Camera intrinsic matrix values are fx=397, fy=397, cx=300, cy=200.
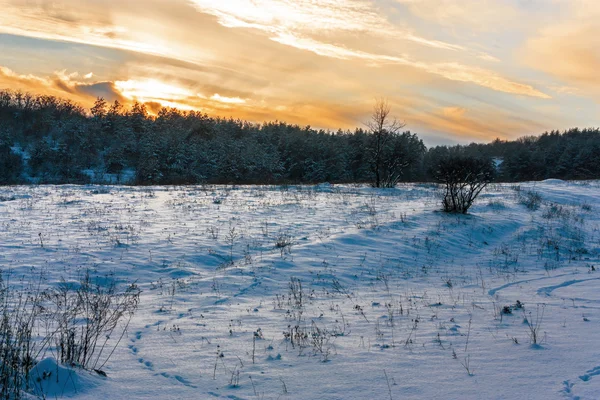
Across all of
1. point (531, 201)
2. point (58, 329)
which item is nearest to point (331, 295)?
point (58, 329)

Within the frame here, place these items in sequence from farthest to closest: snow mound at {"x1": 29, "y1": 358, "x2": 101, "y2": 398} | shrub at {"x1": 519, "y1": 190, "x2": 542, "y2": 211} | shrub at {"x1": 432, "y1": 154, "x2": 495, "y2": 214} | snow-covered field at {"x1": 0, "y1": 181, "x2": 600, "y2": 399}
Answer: shrub at {"x1": 519, "y1": 190, "x2": 542, "y2": 211}, shrub at {"x1": 432, "y1": 154, "x2": 495, "y2": 214}, snow-covered field at {"x1": 0, "y1": 181, "x2": 600, "y2": 399}, snow mound at {"x1": 29, "y1": 358, "x2": 101, "y2": 398}

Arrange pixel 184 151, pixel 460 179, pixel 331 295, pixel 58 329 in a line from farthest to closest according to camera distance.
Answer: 1. pixel 184 151
2. pixel 460 179
3. pixel 331 295
4. pixel 58 329

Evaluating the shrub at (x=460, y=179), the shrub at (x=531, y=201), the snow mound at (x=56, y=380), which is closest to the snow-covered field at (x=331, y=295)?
the snow mound at (x=56, y=380)

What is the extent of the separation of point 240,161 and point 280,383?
6721cm

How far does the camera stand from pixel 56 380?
3672 mm

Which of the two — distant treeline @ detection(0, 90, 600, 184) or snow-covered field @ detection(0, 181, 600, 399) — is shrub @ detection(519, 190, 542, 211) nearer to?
snow-covered field @ detection(0, 181, 600, 399)

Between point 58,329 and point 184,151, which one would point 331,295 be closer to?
point 58,329

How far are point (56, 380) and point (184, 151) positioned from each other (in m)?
70.5

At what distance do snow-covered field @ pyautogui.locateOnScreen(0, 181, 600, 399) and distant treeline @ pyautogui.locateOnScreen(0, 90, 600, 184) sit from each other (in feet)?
156

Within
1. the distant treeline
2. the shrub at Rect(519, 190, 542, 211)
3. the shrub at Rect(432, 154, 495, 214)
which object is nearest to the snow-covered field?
the shrub at Rect(432, 154, 495, 214)

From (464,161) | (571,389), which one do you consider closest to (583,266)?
(464,161)

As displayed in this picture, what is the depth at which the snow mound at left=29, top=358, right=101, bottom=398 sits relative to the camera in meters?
3.53

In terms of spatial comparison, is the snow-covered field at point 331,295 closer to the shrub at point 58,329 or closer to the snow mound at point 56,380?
the snow mound at point 56,380

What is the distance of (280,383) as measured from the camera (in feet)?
13.6
